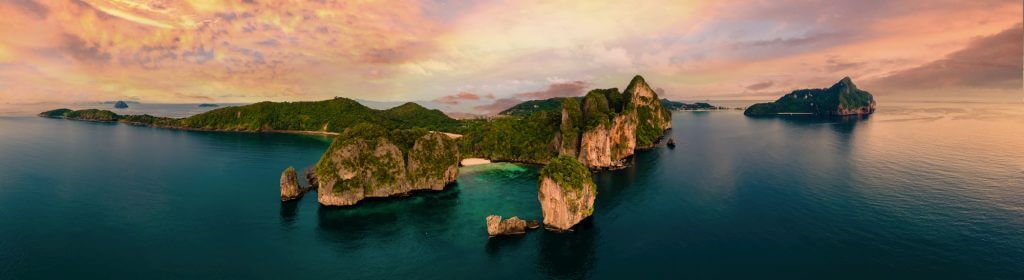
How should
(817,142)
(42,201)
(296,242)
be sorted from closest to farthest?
(296,242) < (42,201) < (817,142)

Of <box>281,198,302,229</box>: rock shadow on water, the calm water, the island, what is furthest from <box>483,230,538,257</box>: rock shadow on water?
the island

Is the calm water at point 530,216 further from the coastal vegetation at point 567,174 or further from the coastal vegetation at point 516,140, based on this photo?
the coastal vegetation at point 516,140

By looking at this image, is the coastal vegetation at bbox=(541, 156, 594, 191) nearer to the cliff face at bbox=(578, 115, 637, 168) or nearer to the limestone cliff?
the limestone cliff

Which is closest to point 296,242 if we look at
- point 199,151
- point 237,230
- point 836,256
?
point 237,230

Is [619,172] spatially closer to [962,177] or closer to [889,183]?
[889,183]

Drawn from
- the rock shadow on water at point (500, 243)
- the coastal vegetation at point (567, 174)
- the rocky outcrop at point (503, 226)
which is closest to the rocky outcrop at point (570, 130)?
the coastal vegetation at point (567, 174)

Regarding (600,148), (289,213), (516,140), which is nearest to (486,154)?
(516,140)

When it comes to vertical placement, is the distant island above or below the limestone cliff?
above
